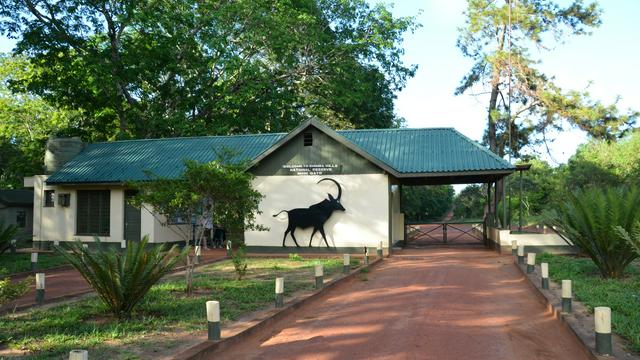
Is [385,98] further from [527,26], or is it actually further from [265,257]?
[265,257]

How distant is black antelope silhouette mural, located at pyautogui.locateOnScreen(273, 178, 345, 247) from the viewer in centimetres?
2100

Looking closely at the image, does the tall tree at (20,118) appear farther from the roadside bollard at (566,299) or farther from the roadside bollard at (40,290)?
the roadside bollard at (566,299)

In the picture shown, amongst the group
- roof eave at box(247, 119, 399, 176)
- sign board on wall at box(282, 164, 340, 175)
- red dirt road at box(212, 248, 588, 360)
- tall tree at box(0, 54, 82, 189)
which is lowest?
red dirt road at box(212, 248, 588, 360)

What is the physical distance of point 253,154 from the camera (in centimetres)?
2428

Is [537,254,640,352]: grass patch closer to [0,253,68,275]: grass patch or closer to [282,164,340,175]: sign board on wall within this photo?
[282,164,340,175]: sign board on wall

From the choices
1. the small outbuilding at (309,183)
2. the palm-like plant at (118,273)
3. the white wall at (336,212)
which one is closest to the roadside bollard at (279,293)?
the palm-like plant at (118,273)

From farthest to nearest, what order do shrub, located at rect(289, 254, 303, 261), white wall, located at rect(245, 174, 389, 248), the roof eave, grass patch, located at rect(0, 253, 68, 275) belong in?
white wall, located at rect(245, 174, 389, 248)
the roof eave
shrub, located at rect(289, 254, 303, 261)
grass patch, located at rect(0, 253, 68, 275)

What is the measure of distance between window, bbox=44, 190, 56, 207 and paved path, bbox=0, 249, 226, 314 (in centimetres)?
830

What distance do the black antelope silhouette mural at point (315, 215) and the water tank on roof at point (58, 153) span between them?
12.4 meters

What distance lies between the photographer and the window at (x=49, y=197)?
25.2m

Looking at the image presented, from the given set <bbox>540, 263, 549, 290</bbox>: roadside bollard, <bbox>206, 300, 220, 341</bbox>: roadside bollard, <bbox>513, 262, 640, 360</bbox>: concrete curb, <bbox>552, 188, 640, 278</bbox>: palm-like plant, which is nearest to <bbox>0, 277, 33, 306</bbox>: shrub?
<bbox>206, 300, 220, 341</bbox>: roadside bollard

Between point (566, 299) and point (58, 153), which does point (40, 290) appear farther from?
point (58, 153)

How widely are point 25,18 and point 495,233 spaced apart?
2563cm

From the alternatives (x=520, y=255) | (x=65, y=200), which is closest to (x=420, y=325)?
(x=520, y=255)
